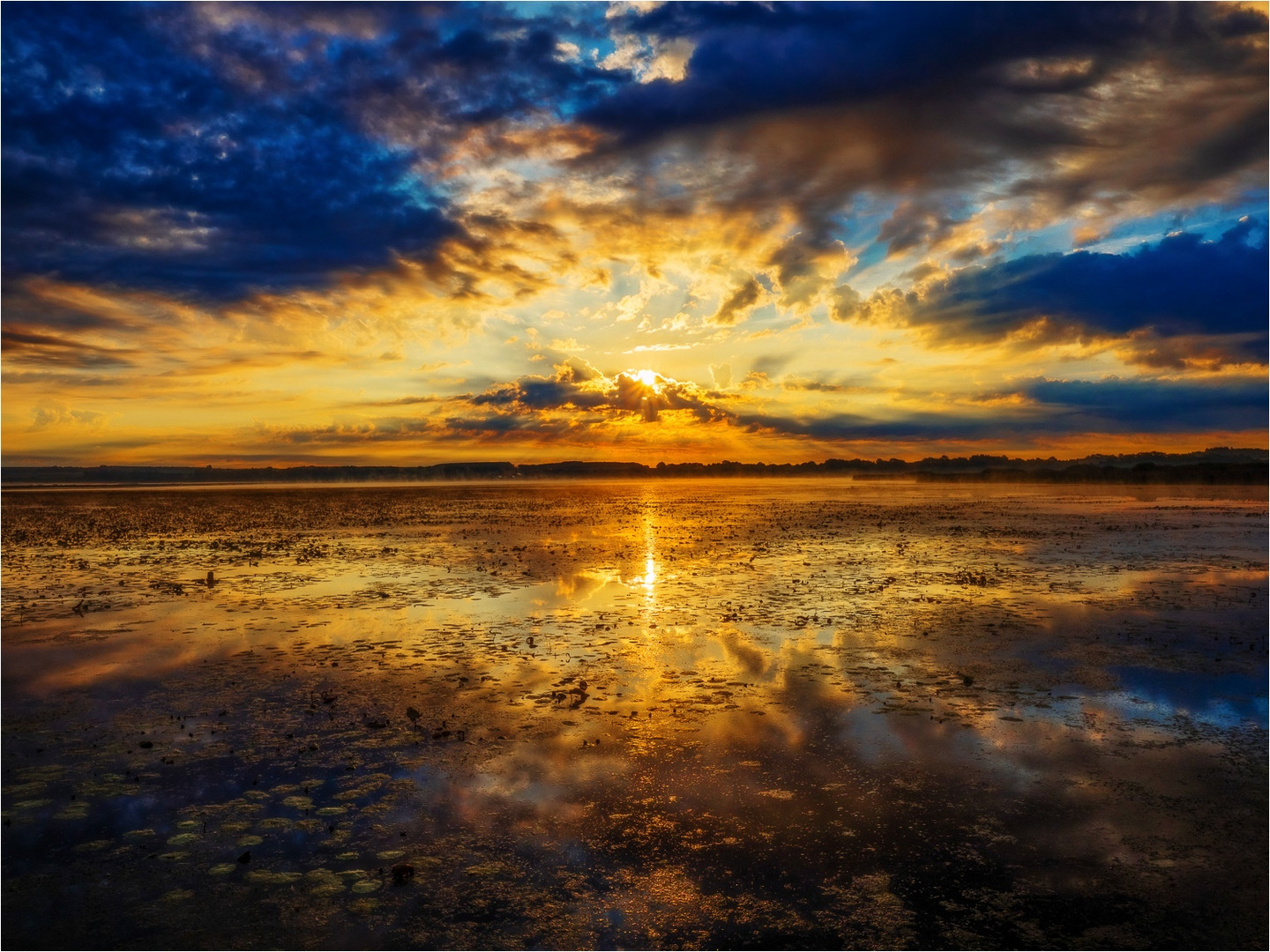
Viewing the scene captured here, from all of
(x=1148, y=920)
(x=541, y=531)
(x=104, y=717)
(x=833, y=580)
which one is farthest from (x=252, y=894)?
(x=541, y=531)

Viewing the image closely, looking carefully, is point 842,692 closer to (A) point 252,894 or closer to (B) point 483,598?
(A) point 252,894

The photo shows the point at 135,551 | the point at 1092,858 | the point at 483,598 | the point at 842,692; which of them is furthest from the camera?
the point at 135,551

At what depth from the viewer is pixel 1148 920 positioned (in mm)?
6180

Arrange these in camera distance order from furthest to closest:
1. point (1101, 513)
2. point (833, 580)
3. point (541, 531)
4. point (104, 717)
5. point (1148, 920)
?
point (1101, 513) → point (541, 531) → point (833, 580) → point (104, 717) → point (1148, 920)

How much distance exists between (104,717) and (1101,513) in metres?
57.5

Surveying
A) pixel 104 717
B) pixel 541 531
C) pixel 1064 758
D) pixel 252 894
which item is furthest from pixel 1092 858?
pixel 541 531

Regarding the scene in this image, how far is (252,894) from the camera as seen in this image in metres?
6.67

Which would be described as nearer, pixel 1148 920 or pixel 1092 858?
pixel 1148 920

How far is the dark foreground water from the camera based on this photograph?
637 cm

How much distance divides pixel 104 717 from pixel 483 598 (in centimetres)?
1051

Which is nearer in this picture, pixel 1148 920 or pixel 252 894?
pixel 1148 920

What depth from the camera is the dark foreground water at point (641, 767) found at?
20.9ft

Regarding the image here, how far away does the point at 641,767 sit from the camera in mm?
9234

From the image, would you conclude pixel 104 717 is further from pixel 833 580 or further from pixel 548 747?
pixel 833 580
